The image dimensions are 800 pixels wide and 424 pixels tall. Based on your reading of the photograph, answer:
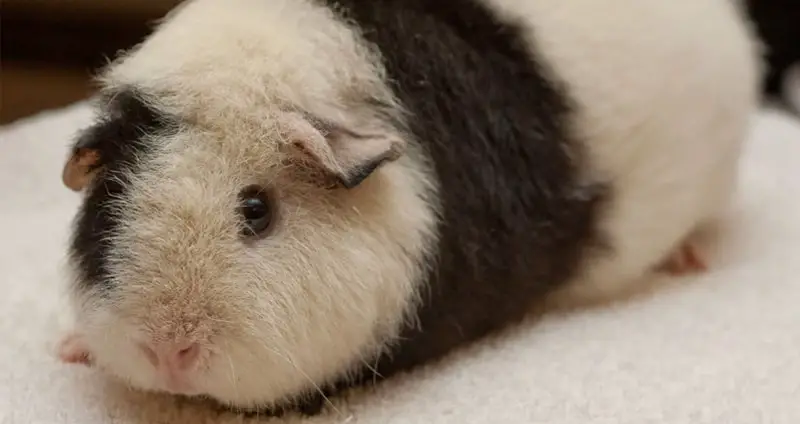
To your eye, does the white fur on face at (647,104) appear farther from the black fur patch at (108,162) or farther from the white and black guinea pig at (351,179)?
the black fur patch at (108,162)

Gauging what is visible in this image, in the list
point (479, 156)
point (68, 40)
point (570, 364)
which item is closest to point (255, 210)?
point (479, 156)

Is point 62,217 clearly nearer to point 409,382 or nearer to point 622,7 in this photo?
point 409,382

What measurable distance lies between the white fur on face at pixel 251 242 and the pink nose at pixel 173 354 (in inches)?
0.5

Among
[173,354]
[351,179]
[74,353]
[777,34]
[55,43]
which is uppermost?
[777,34]

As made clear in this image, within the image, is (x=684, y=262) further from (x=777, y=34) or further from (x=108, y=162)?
(x=777, y=34)

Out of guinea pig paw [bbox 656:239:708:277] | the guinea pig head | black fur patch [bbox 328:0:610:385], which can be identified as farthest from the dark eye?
guinea pig paw [bbox 656:239:708:277]

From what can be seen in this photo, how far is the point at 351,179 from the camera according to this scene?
1.16 metres

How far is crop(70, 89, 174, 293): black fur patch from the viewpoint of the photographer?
3.84 feet

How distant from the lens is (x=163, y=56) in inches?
48.2

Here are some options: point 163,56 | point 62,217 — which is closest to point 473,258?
Answer: point 163,56

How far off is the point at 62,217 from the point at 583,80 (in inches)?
42.6

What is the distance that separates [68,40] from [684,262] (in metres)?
2.49

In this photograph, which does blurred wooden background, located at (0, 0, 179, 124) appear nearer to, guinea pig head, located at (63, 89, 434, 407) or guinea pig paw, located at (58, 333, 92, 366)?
guinea pig paw, located at (58, 333, 92, 366)

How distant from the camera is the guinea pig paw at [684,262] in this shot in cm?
187
